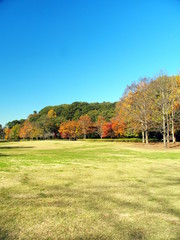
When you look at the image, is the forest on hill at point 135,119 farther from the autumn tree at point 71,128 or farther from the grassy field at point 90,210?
the grassy field at point 90,210

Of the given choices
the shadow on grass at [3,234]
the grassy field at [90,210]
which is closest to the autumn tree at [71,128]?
the grassy field at [90,210]

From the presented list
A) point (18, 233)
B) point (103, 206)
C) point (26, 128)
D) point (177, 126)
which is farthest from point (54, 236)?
point (26, 128)

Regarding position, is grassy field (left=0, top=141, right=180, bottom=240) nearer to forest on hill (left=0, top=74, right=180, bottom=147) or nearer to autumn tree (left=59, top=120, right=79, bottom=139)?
forest on hill (left=0, top=74, right=180, bottom=147)

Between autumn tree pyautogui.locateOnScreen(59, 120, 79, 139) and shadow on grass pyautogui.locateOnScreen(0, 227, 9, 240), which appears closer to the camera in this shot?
shadow on grass pyautogui.locateOnScreen(0, 227, 9, 240)

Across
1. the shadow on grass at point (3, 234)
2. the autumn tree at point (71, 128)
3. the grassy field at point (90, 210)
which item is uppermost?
the autumn tree at point (71, 128)

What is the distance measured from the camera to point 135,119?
125 ft

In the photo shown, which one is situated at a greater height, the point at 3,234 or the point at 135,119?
the point at 135,119

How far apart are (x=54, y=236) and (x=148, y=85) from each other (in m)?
36.2

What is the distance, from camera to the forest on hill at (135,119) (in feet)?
100

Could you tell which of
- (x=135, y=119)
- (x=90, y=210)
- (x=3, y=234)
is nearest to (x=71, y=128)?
(x=135, y=119)

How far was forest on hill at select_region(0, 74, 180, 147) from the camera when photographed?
3063 centimetres

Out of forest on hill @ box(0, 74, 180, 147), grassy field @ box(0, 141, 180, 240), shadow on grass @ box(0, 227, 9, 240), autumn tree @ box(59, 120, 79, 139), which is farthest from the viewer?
autumn tree @ box(59, 120, 79, 139)

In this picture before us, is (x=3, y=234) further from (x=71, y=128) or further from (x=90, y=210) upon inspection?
(x=71, y=128)

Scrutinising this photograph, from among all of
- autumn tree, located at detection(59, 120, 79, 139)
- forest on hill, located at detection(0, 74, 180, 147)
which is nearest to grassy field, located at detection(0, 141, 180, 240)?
forest on hill, located at detection(0, 74, 180, 147)
